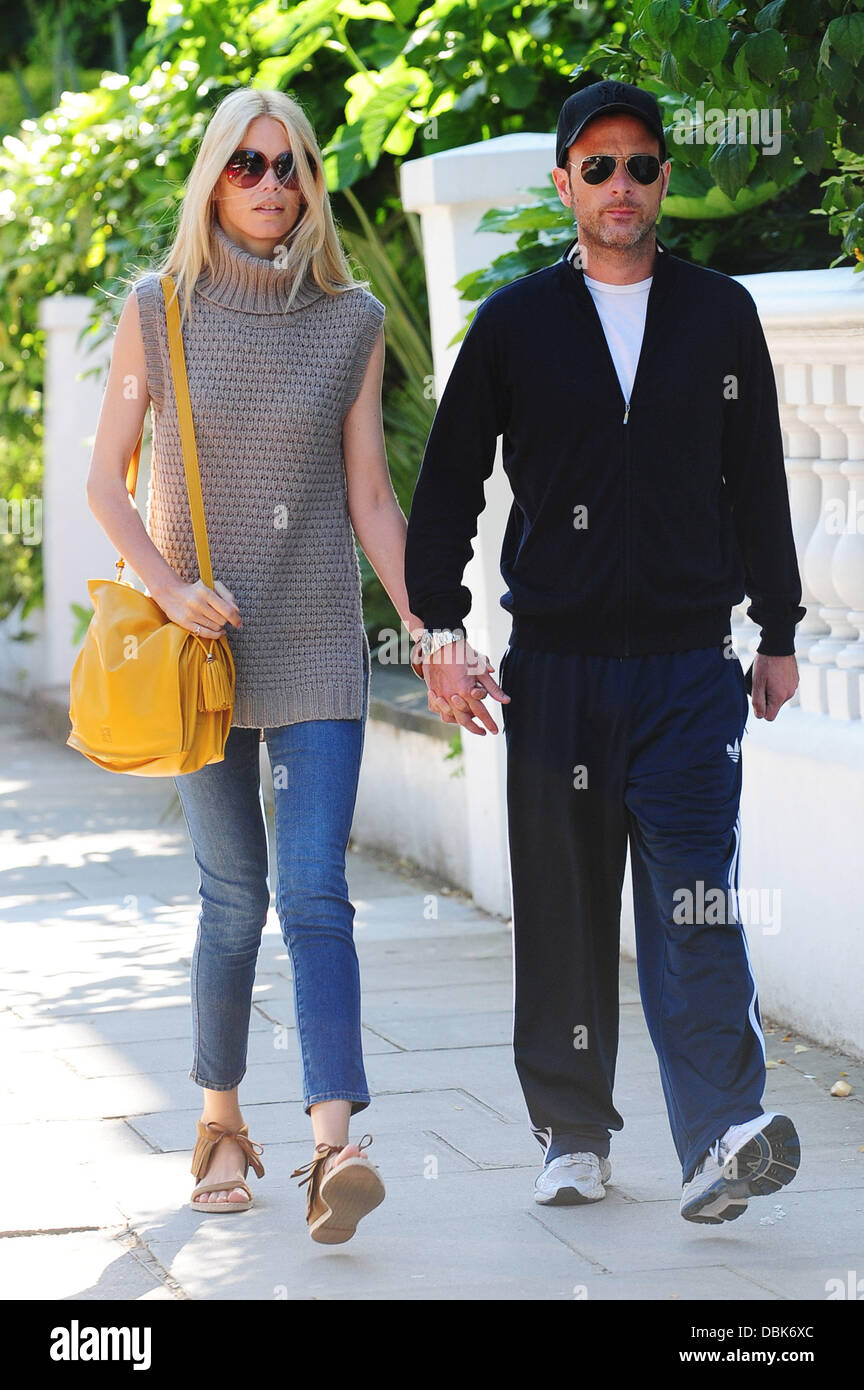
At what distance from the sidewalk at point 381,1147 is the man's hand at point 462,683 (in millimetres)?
914

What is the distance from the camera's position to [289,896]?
3.62m

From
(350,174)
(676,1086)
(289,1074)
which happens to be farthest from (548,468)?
(350,174)

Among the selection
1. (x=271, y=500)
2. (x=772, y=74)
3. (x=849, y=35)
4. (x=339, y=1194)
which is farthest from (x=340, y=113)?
(x=339, y=1194)

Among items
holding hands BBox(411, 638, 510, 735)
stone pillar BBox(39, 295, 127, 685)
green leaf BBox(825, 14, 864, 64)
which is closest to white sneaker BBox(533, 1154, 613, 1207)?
holding hands BBox(411, 638, 510, 735)

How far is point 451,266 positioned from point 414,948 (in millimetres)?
2099

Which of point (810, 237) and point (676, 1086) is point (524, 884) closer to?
point (676, 1086)

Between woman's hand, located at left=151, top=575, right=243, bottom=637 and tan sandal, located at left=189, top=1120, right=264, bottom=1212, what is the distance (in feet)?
3.18

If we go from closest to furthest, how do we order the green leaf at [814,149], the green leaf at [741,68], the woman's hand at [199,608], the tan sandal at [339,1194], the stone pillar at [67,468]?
the tan sandal at [339,1194], the woman's hand at [199,608], the green leaf at [741,68], the green leaf at [814,149], the stone pillar at [67,468]

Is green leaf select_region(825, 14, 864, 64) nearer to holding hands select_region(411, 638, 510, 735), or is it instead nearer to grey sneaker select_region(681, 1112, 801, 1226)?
holding hands select_region(411, 638, 510, 735)

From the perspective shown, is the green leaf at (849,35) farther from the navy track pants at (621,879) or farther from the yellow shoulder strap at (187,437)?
the yellow shoulder strap at (187,437)

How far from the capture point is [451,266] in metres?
6.44

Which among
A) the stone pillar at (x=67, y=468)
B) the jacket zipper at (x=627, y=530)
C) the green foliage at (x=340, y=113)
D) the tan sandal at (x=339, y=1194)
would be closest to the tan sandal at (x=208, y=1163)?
the tan sandal at (x=339, y=1194)

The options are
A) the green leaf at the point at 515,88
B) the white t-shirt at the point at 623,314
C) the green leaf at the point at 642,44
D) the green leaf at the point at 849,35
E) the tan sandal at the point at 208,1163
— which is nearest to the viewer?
the white t-shirt at the point at 623,314

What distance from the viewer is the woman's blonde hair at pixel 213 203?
12.0ft
